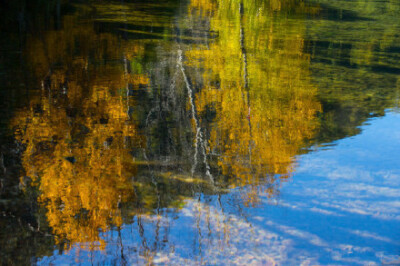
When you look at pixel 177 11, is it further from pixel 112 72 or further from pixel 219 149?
pixel 219 149

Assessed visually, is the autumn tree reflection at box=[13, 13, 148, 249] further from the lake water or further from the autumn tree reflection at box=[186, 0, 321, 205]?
the autumn tree reflection at box=[186, 0, 321, 205]

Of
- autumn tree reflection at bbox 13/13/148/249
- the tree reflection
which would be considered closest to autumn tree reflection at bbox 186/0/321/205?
the tree reflection

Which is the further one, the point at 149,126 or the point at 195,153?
the point at 149,126

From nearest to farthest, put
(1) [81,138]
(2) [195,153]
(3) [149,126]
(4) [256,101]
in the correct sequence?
(2) [195,153] < (1) [81,138] < (3) [149,126] < (4) [256,101]

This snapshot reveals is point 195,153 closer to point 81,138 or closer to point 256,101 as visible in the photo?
point 81,138

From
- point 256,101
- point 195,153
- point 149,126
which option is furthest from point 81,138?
point 256,101

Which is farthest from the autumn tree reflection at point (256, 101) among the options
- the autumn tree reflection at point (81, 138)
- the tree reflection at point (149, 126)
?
the autumn tree reflection at point (81, 138)

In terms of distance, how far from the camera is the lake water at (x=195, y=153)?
4805 millimetres

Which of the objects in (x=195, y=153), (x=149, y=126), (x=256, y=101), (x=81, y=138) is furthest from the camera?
(x=256, y=101)

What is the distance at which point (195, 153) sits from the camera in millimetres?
6938

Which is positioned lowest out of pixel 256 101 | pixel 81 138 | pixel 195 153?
pixel 195 153

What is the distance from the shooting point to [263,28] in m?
18.1

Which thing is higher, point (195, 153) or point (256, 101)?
point (256, 101)

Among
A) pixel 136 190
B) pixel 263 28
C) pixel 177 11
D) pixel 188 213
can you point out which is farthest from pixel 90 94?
pixel 177 11
